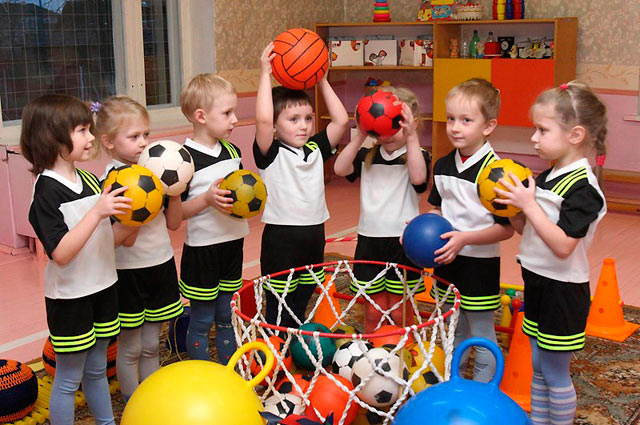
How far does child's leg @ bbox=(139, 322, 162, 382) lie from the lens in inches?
103

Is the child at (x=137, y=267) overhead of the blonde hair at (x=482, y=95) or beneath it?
beneath

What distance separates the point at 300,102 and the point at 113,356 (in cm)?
122

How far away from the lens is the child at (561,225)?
2.17 meters

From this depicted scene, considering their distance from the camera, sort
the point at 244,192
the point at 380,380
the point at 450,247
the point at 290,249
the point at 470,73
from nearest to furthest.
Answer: the point at 380,380 → the point at 450,247 → the point at 244,192 → the point at 290,249 → the point at 470,73

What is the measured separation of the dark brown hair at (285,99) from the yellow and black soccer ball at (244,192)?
1.18 ft

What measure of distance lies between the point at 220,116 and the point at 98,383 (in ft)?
3.39

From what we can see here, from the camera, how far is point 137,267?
8.21 ft

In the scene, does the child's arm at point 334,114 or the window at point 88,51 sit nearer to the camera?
the child's arm at point 334,114

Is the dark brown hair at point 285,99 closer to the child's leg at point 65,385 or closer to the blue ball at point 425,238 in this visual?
the blue ball at point 425,238

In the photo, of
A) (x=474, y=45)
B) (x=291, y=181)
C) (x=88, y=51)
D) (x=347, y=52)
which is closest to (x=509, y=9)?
(x=474, y=45)

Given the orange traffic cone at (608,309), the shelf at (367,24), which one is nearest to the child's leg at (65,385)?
the orange traffic cone at (608,309)

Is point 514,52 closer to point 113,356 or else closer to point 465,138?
point 465,138

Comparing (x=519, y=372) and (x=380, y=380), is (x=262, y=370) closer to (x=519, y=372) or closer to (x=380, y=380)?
(x=380, y=380)

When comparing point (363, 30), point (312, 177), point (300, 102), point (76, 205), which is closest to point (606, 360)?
point (312, 177)
